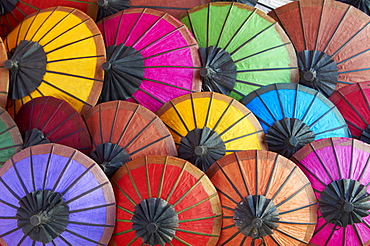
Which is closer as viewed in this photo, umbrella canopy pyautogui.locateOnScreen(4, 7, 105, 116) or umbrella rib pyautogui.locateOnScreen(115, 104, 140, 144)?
umbrella rib pyautogui.locateOnScreen(115, 104, 140, 144)

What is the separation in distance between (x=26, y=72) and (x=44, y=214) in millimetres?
2691

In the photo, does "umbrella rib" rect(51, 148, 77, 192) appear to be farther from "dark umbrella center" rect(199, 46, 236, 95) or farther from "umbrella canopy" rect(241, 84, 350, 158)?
"umbrella canopy" rect(241, 84, 350, 158)

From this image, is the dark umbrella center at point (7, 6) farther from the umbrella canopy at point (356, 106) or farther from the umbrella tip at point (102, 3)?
the umbrella canopy at point (356, 106)

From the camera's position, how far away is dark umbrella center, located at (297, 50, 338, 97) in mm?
7789

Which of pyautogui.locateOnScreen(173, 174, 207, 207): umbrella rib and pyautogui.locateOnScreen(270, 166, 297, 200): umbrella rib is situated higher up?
pyautogui.locateOnScreen(270, 166, 297, 200): umbrella rib

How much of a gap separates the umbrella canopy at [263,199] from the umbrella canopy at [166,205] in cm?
22

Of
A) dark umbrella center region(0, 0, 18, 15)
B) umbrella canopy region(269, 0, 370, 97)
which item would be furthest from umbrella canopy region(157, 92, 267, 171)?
dark umbrella center region(0, 0, 18, 15)

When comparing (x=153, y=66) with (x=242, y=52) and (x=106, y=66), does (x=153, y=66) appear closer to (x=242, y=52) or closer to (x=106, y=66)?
(x=106, y=66)

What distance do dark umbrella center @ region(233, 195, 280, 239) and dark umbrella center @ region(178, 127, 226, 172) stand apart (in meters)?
0.92

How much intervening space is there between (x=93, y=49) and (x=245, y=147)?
3035 mm

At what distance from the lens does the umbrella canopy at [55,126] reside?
22.6 ft

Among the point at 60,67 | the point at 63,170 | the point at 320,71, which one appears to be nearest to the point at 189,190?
the point at 63,170

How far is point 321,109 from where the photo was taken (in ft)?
23.9

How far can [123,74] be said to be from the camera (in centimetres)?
741
